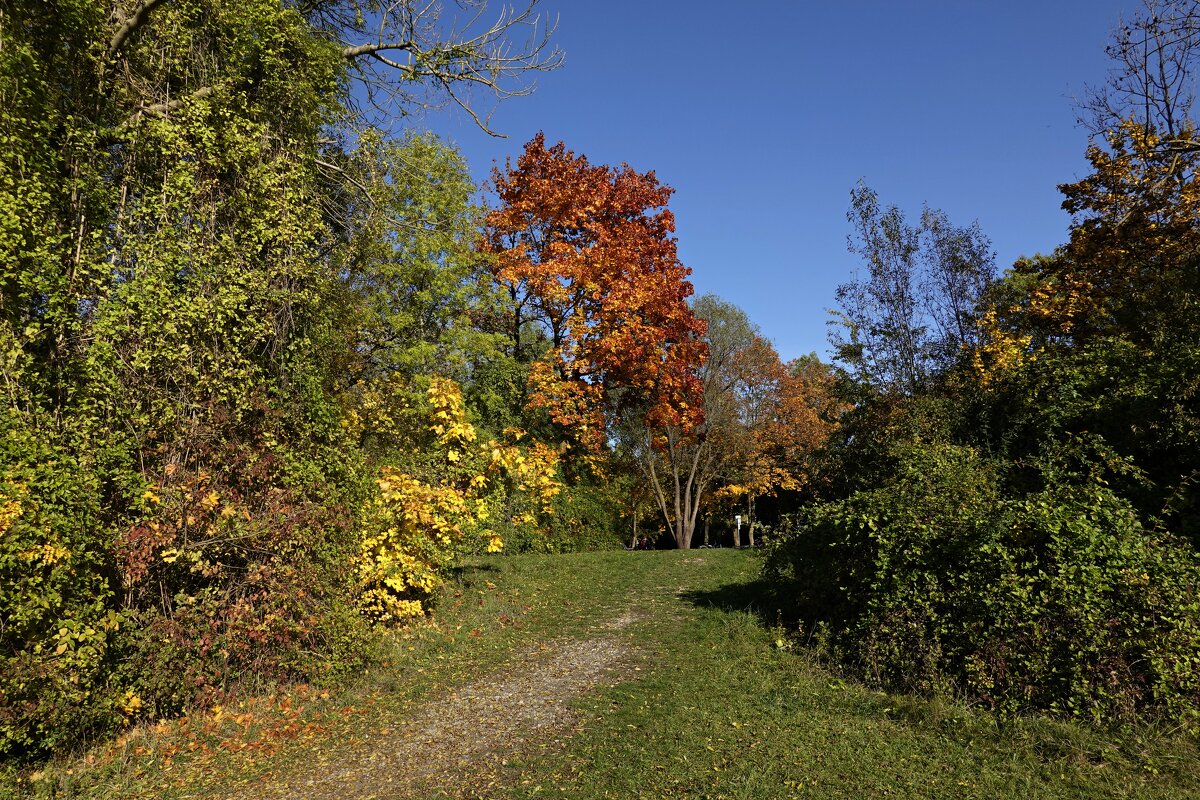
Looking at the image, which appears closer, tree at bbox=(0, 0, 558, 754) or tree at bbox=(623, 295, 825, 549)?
tree at bbox=(0, 0, 558, 754)

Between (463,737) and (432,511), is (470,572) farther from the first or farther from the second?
(463,737)

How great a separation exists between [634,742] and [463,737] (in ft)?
5.76

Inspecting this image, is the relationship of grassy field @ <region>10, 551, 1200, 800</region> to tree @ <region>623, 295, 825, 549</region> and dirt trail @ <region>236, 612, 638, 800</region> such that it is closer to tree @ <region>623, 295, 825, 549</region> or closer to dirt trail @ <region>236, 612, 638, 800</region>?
dirt trail @ <region>236, 612, 638, 800</region>

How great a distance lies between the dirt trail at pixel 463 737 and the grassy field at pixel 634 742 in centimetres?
2

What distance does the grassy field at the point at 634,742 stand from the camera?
180 inches

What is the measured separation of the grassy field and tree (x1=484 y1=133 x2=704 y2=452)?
35.6 ft

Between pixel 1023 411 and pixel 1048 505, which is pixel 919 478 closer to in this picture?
pixel 1048 505

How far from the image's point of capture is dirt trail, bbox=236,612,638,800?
16.5ft

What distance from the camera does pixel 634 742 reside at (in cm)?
556

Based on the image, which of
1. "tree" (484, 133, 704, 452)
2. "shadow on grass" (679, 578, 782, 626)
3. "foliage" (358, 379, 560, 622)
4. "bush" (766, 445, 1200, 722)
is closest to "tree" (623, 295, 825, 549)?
"tree" (484, 133, 704, 452)

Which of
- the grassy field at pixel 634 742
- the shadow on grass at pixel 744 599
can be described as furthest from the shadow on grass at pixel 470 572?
the shadow on grass at pixel 744 599

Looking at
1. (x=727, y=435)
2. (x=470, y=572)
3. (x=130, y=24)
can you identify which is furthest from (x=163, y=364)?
(x=727, y=435)

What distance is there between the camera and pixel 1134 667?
5082 millimetres

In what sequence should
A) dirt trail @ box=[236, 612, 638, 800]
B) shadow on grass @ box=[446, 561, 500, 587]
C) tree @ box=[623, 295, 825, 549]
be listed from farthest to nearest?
1. tree @ box=[623, 295, 825, 549]
2. shadow on grass @ box=[446, 561, 500, 587]
3. dirt trail @ box=[236, 612, 638, 800]
